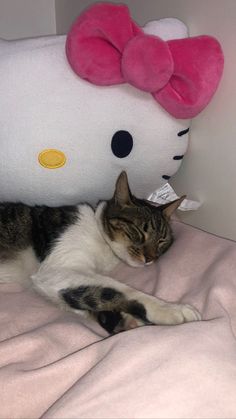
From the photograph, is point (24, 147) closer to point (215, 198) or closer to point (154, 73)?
point (154, 73)

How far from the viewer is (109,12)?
1.15m

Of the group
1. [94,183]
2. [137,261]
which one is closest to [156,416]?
[137,261]

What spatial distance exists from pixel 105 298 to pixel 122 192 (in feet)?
1.10

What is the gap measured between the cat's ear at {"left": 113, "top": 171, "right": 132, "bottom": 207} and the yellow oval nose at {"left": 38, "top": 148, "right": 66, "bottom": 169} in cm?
17

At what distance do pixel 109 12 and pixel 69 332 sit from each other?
785mm

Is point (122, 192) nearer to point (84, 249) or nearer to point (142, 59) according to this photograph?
point (84, 249)

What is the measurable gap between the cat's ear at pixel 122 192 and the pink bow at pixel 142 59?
235 millimetres

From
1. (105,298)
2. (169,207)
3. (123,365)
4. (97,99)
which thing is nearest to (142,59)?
(97,99)

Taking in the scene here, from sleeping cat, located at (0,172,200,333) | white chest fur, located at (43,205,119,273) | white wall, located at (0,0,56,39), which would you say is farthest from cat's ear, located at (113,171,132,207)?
white wall, located at (0,0,56,39)

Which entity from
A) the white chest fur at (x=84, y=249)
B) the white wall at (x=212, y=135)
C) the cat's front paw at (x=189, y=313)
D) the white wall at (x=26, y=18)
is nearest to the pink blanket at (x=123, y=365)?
the cat's front paw at (x=189, y=313)

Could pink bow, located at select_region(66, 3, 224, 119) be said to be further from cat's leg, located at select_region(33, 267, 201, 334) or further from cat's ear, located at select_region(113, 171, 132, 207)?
cat's leg, located at select_region(33, 267, 201, 334)

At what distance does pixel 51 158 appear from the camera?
1290 mm

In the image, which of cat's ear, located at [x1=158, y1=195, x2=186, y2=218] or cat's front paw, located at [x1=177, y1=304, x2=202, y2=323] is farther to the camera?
cat's ear, located at [x1=158, y1=195, x2=186, y2=218]

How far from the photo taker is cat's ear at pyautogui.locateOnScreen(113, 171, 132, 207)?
1279mm
